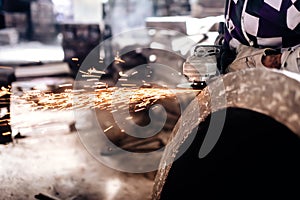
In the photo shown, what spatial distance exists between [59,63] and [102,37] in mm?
1703

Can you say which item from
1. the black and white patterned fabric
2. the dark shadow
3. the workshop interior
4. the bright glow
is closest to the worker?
the black and white patterned fabric

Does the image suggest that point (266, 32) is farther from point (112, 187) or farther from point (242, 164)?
point (112, 187)

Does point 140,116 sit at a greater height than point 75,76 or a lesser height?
greater

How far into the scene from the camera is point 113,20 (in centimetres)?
1355

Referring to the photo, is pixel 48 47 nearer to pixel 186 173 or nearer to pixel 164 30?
pixel 164 30

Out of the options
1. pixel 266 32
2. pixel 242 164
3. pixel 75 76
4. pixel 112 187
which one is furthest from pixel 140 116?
pixel 242 164

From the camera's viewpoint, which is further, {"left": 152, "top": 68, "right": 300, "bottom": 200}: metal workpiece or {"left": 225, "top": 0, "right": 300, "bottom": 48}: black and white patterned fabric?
{"left": 225, "top": 0, "right": 300, "bottom": 48}: black and white patterned fabric

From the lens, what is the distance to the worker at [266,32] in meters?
1.65

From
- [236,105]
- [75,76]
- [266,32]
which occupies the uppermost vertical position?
[266,32]

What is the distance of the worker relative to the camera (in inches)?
65.1

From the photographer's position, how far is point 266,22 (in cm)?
182

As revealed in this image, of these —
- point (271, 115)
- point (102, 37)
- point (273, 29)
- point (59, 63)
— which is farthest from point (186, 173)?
point (102, 37)

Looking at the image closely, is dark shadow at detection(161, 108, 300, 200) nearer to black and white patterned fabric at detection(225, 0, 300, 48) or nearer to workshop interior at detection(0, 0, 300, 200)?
workshop interior at detection(0, 0, 300, 200)

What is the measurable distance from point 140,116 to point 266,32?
3651 mm
